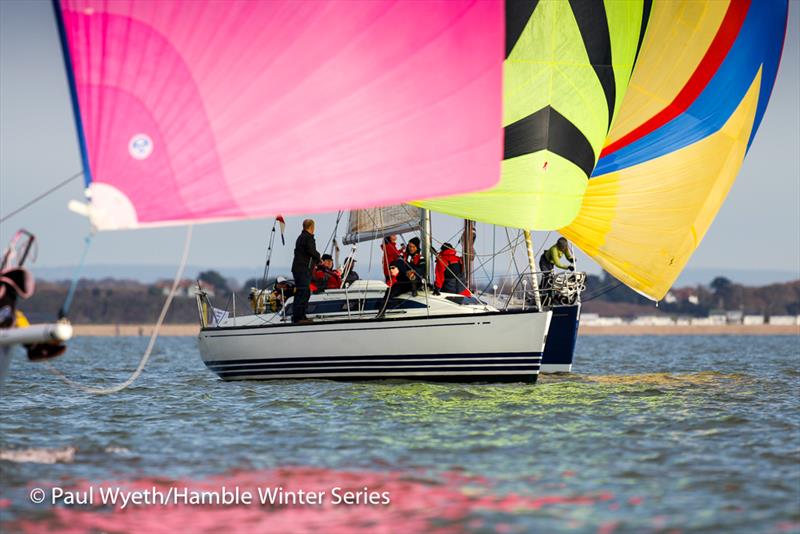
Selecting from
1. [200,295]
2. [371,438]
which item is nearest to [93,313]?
[200,295]

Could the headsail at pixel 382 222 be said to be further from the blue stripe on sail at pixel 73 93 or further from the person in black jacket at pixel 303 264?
the blue stripe on sail at pixel 73 93

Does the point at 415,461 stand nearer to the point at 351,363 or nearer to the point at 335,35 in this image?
the point at 335,35

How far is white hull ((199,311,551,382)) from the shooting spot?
60.6 ft

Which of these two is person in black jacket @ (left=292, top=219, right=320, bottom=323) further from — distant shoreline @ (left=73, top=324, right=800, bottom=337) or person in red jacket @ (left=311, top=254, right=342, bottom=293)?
distant shoreline @ (left=73, top=324, right=800, bottom=337)

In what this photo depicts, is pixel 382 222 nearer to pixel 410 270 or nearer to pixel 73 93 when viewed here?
pixel 410 270

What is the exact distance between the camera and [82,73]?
942cm

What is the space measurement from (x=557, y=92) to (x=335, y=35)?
9.44m

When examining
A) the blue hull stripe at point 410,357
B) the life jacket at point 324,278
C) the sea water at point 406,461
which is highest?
the life jacket at point 324,278

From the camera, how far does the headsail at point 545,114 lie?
716 inches

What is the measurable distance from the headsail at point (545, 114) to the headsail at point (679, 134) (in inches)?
113

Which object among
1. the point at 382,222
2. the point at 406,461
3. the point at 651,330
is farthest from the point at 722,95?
the point at 651,330

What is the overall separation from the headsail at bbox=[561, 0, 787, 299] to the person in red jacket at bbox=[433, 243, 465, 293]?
281cm

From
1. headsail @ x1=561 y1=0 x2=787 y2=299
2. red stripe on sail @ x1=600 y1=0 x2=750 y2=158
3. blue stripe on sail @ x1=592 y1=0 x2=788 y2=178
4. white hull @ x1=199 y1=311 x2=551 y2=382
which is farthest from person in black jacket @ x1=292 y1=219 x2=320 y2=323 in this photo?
red stripe on sail @ x1=600 y1=0 x2=750 y2=158

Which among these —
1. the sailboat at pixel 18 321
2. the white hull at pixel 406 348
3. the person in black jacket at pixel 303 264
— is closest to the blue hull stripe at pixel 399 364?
the white hull at pixel 406 348
